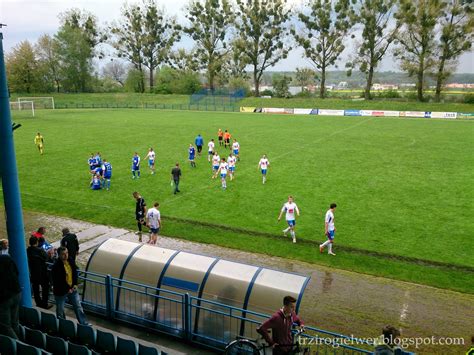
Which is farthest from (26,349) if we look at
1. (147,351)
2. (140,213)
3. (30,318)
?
(140,213)

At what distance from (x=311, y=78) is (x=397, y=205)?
105 m

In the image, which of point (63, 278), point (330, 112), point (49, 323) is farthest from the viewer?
point (330, 112)

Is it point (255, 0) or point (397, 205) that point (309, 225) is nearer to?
point (397, 205)

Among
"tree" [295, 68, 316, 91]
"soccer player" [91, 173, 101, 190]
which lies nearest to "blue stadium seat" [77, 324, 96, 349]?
"soccer player" [91, 173, 101, 190]

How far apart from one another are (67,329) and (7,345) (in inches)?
43.3

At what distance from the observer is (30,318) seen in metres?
8.08

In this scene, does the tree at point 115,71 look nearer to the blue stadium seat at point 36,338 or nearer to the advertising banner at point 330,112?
the advertising banner at point 330,112

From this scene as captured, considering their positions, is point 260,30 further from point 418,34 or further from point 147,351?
point 147,351

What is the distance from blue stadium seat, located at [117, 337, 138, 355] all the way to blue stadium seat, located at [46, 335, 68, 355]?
0.80 metres

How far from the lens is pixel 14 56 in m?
84.5

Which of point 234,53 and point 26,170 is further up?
point 234,53

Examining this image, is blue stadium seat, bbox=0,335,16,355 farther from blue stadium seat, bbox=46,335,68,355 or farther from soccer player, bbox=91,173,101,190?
soccer player, bbox=91,173,101,190

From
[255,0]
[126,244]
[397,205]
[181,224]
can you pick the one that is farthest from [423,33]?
[126,244]

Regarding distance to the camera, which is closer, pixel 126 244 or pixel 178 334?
pixel 178 334
